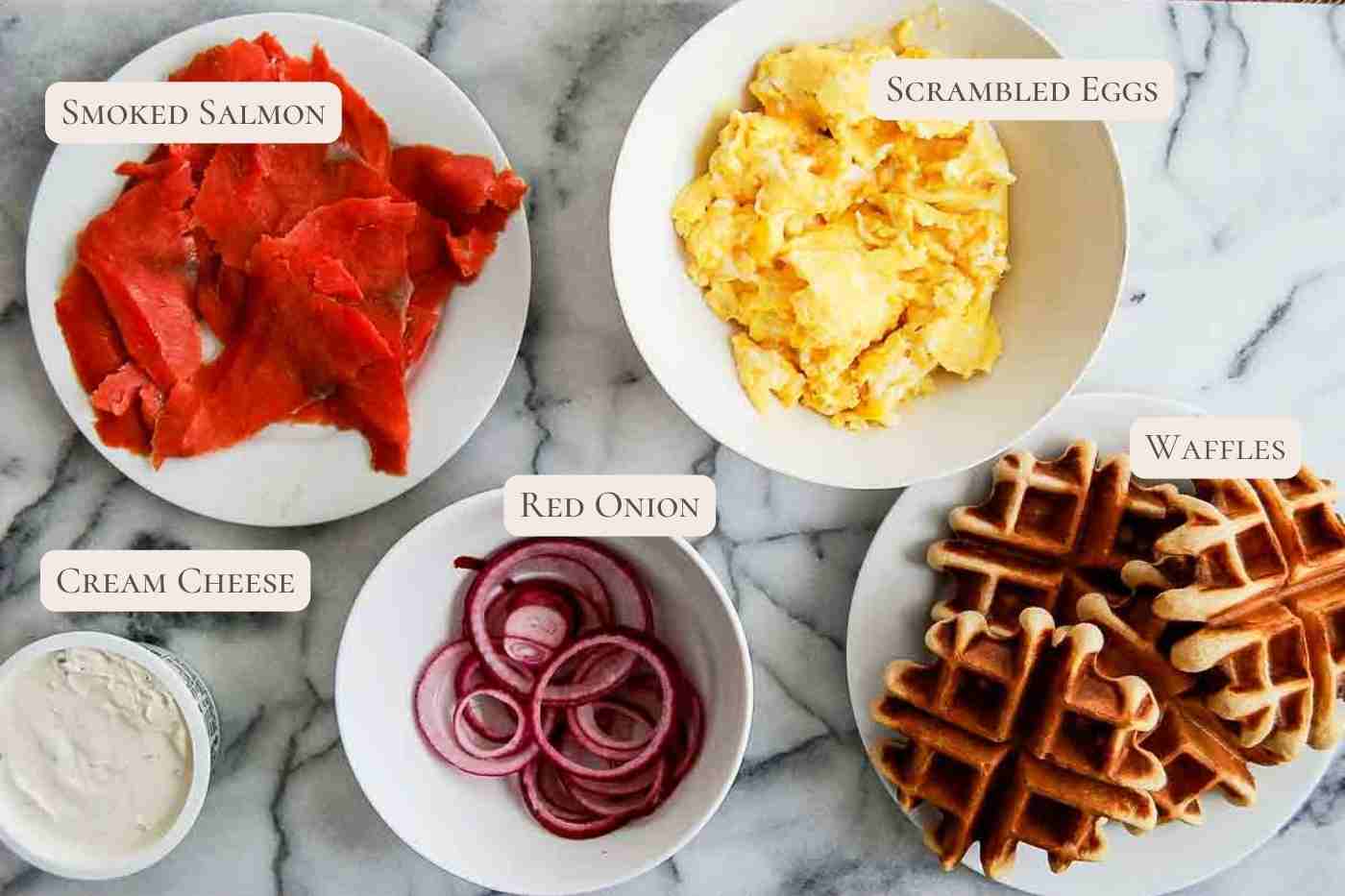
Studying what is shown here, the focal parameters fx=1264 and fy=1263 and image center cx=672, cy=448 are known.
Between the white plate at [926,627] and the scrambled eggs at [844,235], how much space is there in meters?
0.19

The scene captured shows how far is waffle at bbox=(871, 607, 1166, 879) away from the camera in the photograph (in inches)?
58.8

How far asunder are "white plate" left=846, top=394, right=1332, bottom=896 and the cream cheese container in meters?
0.87

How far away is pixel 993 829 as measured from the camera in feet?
5.34

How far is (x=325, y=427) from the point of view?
5.42 feet

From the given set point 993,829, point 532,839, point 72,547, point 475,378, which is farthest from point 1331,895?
point 72,547

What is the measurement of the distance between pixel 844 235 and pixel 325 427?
71 cm

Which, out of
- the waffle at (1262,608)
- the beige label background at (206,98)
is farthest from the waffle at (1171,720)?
the beige label background at (206,98)

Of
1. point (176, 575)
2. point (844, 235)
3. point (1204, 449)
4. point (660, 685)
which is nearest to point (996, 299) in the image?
point (844, 235)

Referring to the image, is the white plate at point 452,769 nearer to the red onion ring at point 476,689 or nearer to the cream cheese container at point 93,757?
the red onion ring at point 476,689

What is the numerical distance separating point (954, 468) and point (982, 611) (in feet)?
0.68

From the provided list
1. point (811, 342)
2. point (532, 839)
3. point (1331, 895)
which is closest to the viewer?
point (811, 342)

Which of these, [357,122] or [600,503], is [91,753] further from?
[357,122]

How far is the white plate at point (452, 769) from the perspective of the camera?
1603mm

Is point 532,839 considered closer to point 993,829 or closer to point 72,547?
point 993,829
